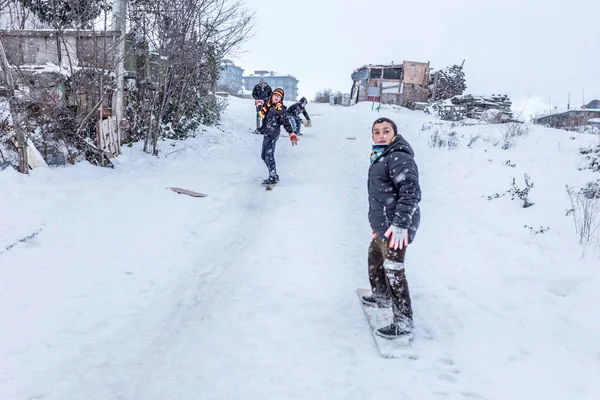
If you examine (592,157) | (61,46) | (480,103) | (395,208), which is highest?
(480,103)

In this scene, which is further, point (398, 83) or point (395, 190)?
point (398, 83)

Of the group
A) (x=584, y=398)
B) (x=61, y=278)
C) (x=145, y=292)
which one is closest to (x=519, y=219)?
(x=584, y=398)

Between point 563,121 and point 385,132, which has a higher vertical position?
point 563,121

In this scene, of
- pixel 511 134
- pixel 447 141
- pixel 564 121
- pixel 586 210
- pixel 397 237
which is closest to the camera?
pixel 397 237

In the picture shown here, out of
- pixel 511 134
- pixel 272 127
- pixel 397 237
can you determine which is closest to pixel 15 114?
pixel 272 127

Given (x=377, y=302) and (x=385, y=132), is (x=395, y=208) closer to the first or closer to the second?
(x=385, y=132)

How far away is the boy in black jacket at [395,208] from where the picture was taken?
311cm

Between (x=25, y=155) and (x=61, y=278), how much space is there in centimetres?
351

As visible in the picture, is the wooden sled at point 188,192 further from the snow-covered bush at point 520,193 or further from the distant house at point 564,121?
the distant house at point 564,121

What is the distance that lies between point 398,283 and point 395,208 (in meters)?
0.63

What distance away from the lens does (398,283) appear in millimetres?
3277

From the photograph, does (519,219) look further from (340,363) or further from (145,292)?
(145,292)

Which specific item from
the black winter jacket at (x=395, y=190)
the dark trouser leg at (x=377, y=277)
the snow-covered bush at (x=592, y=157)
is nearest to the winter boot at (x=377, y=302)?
the dark trouser leg at (x=377, y=277)

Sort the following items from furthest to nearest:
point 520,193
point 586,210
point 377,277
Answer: point 520,193 < point 586,210 < point 377,277
